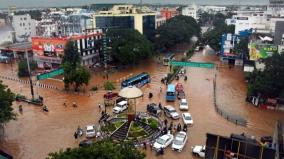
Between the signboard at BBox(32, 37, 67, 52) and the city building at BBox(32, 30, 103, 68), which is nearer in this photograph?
the signboard at BBox(32, 37, 67, 52)

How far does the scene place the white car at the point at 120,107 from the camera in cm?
3062

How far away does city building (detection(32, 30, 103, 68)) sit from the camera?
1912 inches

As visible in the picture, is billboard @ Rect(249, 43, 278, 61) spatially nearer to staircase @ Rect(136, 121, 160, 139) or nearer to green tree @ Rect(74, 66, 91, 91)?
staircase @ Rect(136, 121, 160, 139)

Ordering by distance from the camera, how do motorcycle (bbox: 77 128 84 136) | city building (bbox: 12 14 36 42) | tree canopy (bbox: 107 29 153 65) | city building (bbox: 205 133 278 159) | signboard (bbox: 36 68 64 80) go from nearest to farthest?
1. city building (bbox: 205 133 278 159)
2. motorcycle (bbox: 77 128 84 136)
3. signboard (bbox: 36 68 64 80)
4. tree canopy (bbox: 107 29 153 65)
5. city building (bbox: 12 14 36 42)

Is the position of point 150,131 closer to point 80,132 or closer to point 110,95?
point 80,132

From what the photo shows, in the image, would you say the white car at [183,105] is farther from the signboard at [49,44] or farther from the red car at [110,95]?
the signboard at [49,44]

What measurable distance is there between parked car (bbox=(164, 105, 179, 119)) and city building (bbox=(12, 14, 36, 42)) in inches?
2079

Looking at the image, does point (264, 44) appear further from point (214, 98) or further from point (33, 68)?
point (33, 68)

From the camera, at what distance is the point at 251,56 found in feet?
140

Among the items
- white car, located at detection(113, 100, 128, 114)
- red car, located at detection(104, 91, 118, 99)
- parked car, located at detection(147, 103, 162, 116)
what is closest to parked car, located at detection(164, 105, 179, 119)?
parked car, located at detection(147, 103, 162, 116)

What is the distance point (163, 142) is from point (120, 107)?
9.25m

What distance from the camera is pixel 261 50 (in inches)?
1618

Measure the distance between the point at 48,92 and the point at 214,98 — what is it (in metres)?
21.0

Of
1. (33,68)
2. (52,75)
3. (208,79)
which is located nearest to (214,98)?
(208,79)
